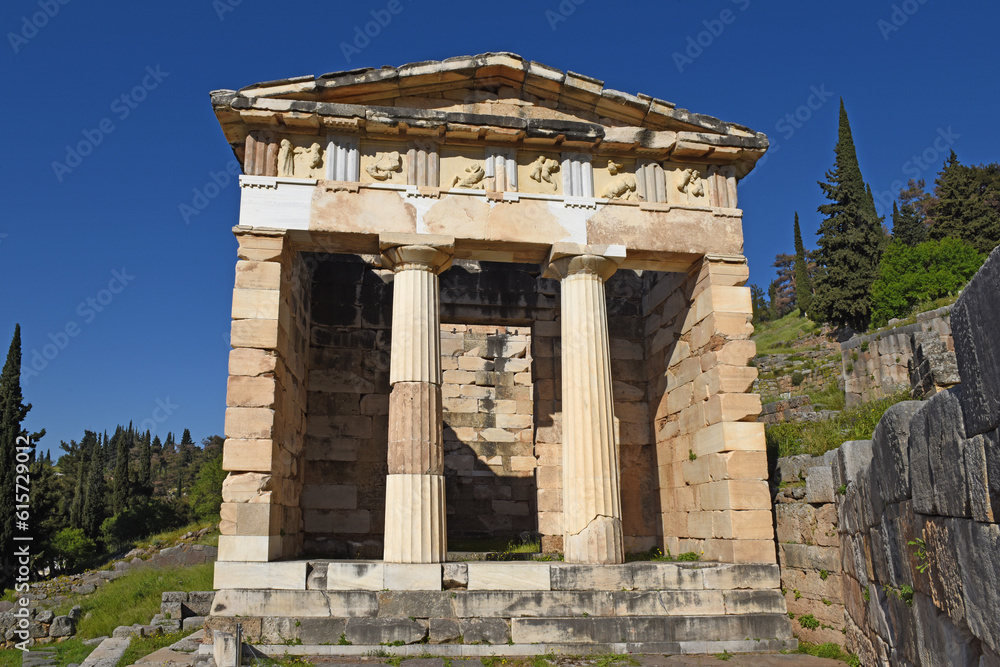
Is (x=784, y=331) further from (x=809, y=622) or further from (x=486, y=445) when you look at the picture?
(x=809, y=622)

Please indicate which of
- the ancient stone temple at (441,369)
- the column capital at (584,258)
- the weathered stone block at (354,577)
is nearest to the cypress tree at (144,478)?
the ancient stone temple at (441,369)

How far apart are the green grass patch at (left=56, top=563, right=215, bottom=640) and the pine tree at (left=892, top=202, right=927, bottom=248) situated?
4311cm

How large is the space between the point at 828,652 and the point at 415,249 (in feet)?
27.7

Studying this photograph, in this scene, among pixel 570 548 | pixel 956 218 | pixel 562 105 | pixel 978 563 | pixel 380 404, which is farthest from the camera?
pixel 956 218

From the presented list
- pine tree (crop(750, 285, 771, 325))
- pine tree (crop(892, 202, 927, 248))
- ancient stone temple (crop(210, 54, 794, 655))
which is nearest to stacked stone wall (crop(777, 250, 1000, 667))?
ancient stone temple (crop(210, 54, 794, 655))

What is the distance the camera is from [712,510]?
12609 millimetres

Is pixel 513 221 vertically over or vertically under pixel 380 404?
over

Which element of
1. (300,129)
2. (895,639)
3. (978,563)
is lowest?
(895,639)

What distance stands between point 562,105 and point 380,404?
6857 millimetres

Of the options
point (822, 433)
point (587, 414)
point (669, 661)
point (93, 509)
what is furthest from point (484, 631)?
point (93, 509)

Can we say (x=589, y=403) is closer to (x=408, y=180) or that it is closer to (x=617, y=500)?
(x=617, y=500)

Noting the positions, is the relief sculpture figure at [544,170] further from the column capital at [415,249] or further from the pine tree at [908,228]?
the pine tree at [908,228]

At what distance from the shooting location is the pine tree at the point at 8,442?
24.1 m

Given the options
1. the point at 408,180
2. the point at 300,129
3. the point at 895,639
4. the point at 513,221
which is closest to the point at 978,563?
the point at 895,639
